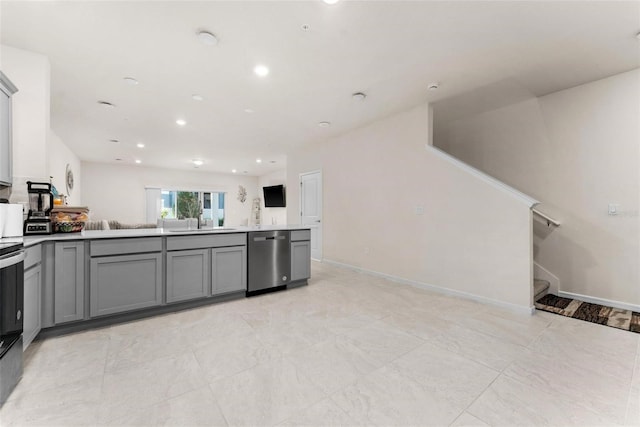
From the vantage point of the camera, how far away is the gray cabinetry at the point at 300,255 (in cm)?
384

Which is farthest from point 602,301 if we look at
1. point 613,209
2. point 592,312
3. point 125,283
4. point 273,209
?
point 273,209

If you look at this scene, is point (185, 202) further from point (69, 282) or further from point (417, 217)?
point (417, 217)

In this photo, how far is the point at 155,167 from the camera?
888 centimetres

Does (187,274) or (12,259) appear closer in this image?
(12,259)

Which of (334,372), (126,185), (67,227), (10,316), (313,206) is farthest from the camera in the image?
(126,185)

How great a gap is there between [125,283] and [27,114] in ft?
6.18

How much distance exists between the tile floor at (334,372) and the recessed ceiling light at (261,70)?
106 inches

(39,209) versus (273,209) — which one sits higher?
(273,209)

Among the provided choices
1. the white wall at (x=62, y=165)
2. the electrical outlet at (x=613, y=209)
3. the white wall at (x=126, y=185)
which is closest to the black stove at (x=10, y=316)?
the white wall at (x=62, y=165)

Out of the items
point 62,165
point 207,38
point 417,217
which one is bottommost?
point 417,217

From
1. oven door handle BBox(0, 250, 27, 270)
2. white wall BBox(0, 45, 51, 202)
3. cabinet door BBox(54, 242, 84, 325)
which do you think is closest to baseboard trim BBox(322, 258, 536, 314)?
cabinet door BBox(54, 242, 84, 325)

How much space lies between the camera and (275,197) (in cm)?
924

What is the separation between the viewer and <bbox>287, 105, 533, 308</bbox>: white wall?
314 cm

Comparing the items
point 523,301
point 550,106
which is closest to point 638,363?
point 523,301
